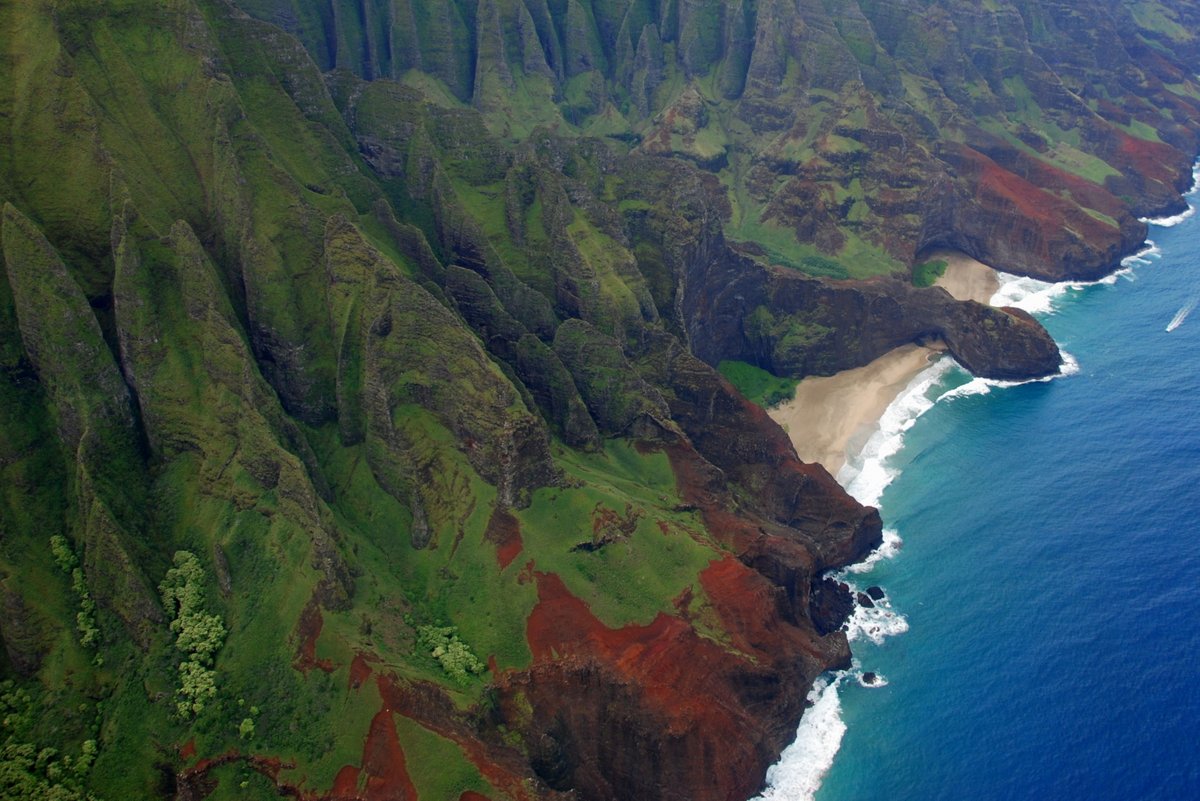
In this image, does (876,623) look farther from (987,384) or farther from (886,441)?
(987,384)

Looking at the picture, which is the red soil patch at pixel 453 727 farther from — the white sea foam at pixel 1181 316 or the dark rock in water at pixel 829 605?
the white sea foam at pixel 1181 316

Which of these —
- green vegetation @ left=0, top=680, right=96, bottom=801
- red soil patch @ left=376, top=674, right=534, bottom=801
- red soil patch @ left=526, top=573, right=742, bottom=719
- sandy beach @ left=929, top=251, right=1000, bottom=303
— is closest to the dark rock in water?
red soil patch @ left=526, top=573, right=742, bottom=719

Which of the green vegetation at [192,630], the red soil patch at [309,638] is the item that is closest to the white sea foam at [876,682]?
the red soil patch at [309,638]

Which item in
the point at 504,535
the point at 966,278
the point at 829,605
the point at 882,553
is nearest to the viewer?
the point at 504,535

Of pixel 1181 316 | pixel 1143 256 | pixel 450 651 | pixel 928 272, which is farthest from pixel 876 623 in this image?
pixel 1143 256

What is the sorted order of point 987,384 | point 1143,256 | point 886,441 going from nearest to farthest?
1. point 886,441
2. point 987,384
3. point 1143,256

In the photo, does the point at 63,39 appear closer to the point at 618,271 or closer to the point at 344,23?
the point at 618,271
